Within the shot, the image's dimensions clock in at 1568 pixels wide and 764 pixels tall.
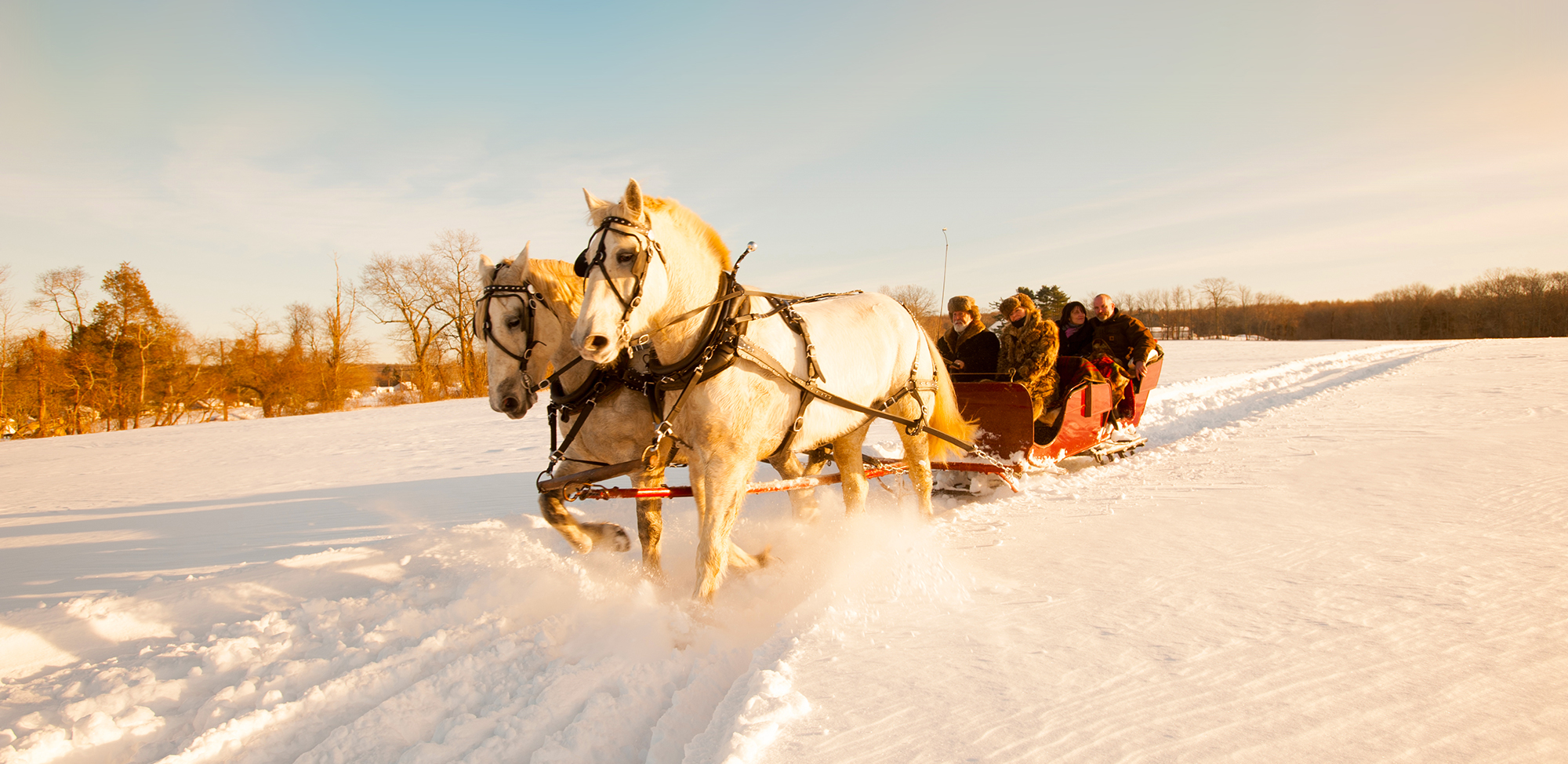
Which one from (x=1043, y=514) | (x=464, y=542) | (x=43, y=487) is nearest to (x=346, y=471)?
(x=43, y=487)

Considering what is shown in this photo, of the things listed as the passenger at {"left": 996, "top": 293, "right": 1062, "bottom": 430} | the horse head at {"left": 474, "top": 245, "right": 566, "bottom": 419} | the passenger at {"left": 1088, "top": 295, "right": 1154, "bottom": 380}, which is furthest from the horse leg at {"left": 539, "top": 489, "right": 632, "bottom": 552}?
the passenger at {"left": 1088, "top": 295, "right": 1154, "bottom": 380}

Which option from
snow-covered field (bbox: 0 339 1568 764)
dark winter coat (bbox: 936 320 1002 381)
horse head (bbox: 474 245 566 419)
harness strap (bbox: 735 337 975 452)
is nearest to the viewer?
snow-covered field (bbox: 0 339 1568 764)

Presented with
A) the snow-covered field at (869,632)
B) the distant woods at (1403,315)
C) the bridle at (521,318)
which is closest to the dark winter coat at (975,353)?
the snow-covered field at (869,632)

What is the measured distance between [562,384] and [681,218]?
52.5 inches

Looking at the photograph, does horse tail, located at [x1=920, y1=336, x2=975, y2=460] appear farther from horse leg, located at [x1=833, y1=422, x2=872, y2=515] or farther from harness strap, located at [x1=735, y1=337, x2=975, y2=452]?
harness strap, located at [x1=735, y1=337, x2=975, y2=452]

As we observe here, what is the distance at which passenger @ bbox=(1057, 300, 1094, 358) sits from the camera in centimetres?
715

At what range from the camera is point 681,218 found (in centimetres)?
281

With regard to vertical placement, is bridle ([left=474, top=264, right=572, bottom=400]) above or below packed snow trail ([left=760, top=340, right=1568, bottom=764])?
above

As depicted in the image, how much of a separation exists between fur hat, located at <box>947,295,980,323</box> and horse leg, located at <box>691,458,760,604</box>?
13.1 feet

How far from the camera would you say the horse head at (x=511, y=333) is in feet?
10.9

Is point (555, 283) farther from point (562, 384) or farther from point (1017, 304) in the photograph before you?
point (1017, 304)

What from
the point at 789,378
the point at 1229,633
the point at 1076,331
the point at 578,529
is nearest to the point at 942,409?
the point at 789,378

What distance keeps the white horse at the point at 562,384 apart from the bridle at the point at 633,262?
1047 millimetres

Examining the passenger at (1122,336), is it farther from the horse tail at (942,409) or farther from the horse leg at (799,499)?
the horse leg at (799,499)
